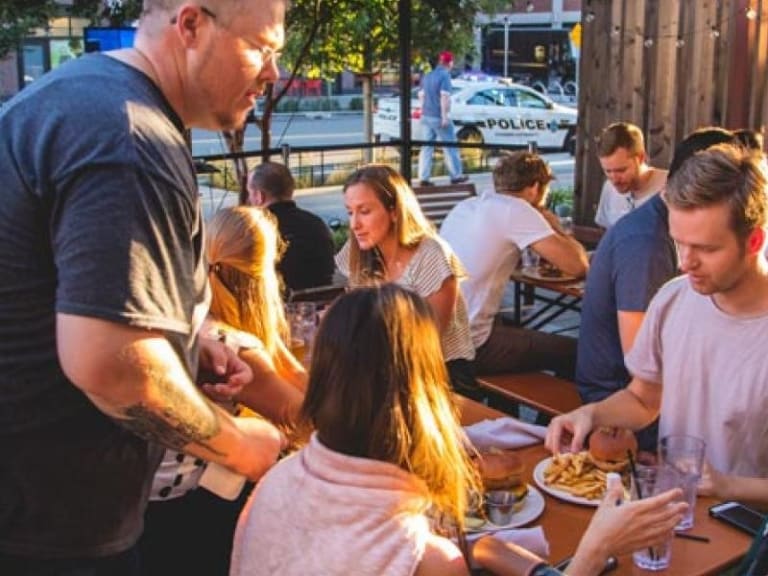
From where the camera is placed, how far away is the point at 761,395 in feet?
7.93

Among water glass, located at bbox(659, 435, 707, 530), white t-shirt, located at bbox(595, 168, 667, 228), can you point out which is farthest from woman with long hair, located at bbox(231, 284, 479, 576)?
white t-shirt, located at bbox(595, 168, 667, 228)

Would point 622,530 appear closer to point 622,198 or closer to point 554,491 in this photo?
point 554,491

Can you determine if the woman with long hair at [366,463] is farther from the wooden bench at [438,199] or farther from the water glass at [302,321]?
the wooden bench at [438,199]

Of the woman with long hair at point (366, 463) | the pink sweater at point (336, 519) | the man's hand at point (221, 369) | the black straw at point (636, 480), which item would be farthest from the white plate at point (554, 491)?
the man's hand at point (221, 369)

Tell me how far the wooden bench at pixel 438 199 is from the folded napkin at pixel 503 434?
5.27m

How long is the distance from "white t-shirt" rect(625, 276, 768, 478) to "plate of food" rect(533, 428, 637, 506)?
0.22m

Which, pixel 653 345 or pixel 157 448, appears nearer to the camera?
pixel 157 448

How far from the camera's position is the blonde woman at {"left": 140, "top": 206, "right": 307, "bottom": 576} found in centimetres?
248

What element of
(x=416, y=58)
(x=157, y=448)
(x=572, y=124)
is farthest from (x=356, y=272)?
(x=572, y=124)

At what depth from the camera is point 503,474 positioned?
2.27 metres

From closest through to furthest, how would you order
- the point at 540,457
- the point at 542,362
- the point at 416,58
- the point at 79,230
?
the point at 79,230 < the point at 540,457 < the point at 542,362 < the point at 416,58

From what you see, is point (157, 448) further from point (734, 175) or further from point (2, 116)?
point (734, 175)

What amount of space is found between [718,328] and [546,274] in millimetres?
2867

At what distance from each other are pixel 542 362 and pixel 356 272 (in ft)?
3.54
